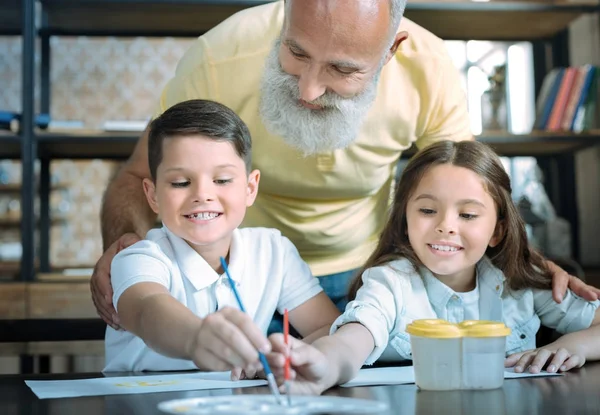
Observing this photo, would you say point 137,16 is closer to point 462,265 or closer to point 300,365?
point 462,265

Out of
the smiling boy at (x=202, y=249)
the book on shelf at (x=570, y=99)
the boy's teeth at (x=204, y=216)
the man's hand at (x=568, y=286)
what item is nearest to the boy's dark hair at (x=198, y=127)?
the smiling boy at (x=202, y=249)

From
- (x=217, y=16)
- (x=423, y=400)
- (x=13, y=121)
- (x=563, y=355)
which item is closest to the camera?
(x=423, y=400)

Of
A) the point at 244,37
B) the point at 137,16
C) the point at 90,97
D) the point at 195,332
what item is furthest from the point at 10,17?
the point at 90,97

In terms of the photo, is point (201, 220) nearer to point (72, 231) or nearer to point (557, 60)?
point (557, 60)

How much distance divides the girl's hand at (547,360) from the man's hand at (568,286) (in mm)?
190

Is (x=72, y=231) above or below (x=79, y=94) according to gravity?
below

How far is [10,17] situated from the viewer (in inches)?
116

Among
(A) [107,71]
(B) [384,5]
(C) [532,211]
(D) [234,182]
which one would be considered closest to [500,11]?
(C) [532,211]

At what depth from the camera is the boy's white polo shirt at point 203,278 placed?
3.90 ft

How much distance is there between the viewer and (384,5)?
4.45 ft

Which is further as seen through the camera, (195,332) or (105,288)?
(105,288)

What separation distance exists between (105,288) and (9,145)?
67.3 inches

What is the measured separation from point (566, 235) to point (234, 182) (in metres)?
2.18

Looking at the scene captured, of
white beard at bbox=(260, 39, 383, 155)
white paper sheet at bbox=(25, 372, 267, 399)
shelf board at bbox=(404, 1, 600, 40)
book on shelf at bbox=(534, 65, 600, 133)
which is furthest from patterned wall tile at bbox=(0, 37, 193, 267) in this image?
white paper sheet at bbox=(25, 372, 267, 399)
